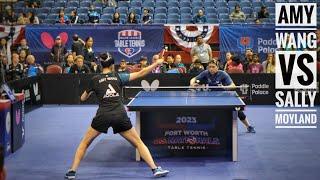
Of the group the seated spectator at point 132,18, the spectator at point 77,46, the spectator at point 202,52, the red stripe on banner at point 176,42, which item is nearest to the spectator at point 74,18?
the seated spectator at point 132,18

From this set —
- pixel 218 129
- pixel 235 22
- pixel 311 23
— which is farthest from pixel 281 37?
pixel 218 129

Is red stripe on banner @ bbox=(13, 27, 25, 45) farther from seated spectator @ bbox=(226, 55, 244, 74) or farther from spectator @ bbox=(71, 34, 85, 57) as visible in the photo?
seated spectator @ bbox=(226, 55, 244, 74)

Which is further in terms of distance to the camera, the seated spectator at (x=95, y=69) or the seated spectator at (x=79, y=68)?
the seated spectator at (x=95, y=69)

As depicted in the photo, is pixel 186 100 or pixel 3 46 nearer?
pixel 186 100

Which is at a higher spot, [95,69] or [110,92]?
[110,92]

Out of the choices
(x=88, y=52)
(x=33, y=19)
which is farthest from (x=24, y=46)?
(x=33, y=19)

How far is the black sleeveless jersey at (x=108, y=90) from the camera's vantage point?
8234 mm

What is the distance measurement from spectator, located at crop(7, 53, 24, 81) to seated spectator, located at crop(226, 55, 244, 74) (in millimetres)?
5875

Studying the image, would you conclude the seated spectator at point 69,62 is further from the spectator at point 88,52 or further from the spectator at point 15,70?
the spectator at point 15,70

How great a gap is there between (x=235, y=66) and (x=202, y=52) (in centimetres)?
126

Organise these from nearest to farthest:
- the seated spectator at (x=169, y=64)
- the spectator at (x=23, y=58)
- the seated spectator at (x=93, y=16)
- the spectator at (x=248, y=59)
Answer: the seated spectator at (x=169, y=64), the spectator at (x=248, y=59), the spectator at (x=23, y=58), the seated spectator at (x=93, y=16)

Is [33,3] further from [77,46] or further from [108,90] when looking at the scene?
[108,90]

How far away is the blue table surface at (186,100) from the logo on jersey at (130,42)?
26.4 ft

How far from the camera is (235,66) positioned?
55.1ft
